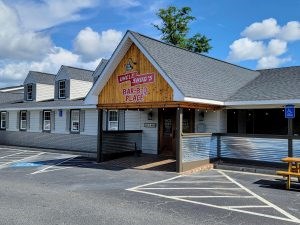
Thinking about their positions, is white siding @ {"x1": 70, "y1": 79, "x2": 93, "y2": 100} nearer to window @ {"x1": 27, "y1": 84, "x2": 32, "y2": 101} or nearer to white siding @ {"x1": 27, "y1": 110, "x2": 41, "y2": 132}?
white siding @ {"x1": 27, "y1": 110, "x2": 41, "y2": 132}

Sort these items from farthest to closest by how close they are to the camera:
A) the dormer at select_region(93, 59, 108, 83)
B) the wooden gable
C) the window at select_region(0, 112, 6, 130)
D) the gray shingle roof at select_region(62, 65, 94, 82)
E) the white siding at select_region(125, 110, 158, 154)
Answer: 1. the window at select_region(0, 112, 6, 130)
2. the gray shingle roof at select_region(62, 65, 94, 82)
3. the dormer at select_region(93, 59, 108, 83)
4. the white siding at select_region(125, 110, 158, 154)
5. the wooden gable

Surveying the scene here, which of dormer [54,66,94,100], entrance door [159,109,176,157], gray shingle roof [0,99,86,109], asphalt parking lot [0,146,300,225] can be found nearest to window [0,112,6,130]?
gray shingle roof [0,99,86,109]

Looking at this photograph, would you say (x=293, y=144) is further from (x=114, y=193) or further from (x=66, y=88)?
(x=66, y=88)

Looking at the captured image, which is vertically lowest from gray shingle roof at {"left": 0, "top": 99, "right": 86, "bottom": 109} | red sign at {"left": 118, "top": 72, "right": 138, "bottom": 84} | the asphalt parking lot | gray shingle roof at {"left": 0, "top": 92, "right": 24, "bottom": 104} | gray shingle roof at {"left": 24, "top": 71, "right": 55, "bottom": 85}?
the asphalt parking lot

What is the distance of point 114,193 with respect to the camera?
10.5 metres

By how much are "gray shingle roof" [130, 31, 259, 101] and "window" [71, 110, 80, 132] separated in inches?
340

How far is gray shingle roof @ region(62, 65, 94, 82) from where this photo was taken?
27.0m

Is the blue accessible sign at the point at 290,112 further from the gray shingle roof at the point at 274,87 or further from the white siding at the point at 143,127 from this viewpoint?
the white siding at the point at 143,127

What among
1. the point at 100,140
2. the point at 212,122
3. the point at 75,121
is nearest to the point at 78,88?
the point at 75,121

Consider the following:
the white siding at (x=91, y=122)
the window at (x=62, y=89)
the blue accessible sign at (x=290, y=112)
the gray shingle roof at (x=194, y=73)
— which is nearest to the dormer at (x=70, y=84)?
the window at (x=62, y=89)

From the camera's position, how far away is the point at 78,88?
88.7 ft

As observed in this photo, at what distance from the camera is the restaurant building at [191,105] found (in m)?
15.1

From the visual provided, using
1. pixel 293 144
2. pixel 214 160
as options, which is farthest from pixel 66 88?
pixel 293 144

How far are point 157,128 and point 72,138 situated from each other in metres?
6.98
